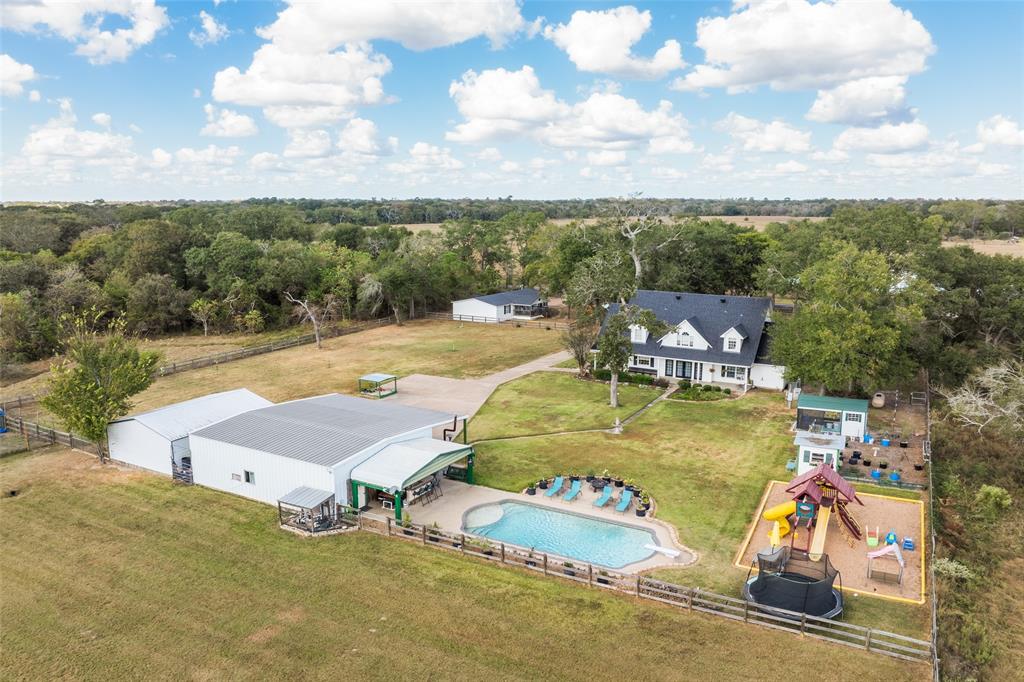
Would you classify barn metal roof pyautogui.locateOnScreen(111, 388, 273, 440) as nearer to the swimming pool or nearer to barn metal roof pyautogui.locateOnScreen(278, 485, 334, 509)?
barn metal roof pyautogui.locateOnScreen(278, 485, 334, 509)

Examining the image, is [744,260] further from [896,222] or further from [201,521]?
[201,521]

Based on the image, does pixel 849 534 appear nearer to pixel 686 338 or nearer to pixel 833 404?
pixel 833 404

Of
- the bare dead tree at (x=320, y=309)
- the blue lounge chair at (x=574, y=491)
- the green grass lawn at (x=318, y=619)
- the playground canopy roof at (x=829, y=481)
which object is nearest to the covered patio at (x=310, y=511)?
the green grass lawn at (x=318, y=619)

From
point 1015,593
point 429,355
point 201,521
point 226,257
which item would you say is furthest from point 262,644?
point 226,257

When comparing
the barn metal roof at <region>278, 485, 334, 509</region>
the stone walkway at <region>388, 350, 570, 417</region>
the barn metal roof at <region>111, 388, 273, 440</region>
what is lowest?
the stone walkway at <region>388, 350, 570, 417</region>

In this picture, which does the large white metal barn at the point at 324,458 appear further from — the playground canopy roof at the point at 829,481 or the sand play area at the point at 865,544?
the playground canopy roof at the point at 829,481

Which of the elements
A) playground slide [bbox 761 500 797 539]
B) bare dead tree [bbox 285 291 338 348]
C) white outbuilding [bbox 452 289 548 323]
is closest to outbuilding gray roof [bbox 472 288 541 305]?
white outbuilding [bbox 452 289 548 323]

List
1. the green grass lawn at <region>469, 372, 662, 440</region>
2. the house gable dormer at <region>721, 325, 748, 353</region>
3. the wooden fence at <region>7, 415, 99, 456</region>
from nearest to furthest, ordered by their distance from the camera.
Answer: the wooden fence at <region>7, 415, 99, 456</region>
the green grass lawn at <region>469, 372, 662, 440</region>
the house gable dormer at <region>721, 325, 748, 353</region>
